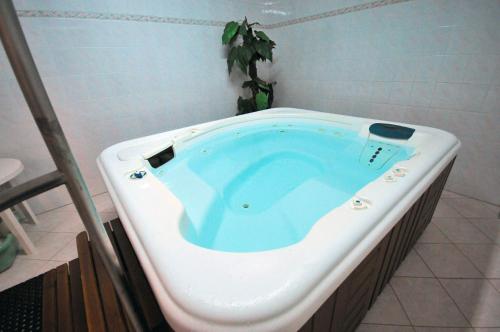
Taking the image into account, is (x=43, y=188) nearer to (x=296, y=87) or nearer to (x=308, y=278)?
(x=308, y=278)

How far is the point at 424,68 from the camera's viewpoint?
1.54m

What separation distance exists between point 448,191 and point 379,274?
137 cm

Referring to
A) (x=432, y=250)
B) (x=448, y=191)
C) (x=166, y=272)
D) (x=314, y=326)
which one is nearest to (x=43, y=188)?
(x=166, y=272)

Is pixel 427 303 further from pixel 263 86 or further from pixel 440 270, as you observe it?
A: pixel 263 86

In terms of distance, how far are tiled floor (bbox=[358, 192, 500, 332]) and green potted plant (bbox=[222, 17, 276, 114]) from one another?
181 centimetres

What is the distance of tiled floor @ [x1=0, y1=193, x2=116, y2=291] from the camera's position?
1.20 metres

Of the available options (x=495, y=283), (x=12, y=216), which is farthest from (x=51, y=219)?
(x=495, y=283)

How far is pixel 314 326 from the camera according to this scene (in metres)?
0.52

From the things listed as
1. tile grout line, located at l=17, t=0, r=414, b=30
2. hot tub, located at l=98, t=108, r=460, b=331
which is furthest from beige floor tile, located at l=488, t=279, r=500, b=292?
tile grout line, located at l=17, t=0, r=414, b=30

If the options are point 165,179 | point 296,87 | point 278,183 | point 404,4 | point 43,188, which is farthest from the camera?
point 296,87

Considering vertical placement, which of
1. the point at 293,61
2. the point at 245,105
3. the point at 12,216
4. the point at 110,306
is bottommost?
the point at 12,216

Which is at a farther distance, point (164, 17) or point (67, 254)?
point (164, 17)

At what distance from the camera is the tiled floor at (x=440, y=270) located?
890mm

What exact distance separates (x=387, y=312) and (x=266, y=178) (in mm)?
887
